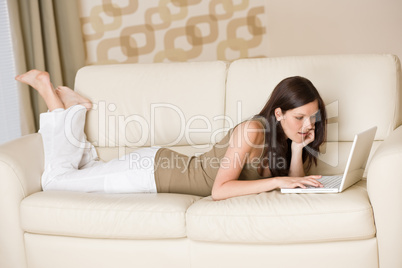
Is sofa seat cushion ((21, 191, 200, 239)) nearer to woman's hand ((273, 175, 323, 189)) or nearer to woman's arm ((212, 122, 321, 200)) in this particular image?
woman's arm ((212, 122, 321, 200))

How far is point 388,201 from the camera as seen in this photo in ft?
6.64

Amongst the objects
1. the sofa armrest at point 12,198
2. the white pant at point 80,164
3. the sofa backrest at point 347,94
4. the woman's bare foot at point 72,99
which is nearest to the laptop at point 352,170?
the sofa backrest at point 347,94

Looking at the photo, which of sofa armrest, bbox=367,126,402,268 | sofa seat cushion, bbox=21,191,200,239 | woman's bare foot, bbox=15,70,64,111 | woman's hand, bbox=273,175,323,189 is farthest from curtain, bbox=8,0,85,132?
sofa armrest, bbox=367,126,402,268

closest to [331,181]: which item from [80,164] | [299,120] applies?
[299,120]

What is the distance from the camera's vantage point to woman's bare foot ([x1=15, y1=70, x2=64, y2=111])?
2.93 meters

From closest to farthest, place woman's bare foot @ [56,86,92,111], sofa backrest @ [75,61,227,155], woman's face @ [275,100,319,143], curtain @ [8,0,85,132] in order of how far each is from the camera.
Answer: woman's face @ [275,100,319,143] → sofa backrest @ [75,61,227,155] → woman's bare foot @ [56,86,92,111] → curtain @ [8,0,85,132]

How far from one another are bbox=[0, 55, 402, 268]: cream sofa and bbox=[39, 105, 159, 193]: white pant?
0.22 ft

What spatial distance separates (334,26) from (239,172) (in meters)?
2.56

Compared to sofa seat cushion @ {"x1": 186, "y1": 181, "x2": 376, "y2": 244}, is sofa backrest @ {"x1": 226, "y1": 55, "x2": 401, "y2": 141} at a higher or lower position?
higher

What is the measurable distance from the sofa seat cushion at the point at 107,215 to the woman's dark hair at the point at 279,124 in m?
0.41

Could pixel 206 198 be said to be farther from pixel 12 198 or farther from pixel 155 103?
pixel 12 198

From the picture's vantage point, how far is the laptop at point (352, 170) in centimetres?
207

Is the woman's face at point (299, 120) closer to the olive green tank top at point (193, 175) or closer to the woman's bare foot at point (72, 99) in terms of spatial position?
the olive green tank top at point (193, 175)

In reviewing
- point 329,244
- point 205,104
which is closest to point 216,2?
point 205,104
